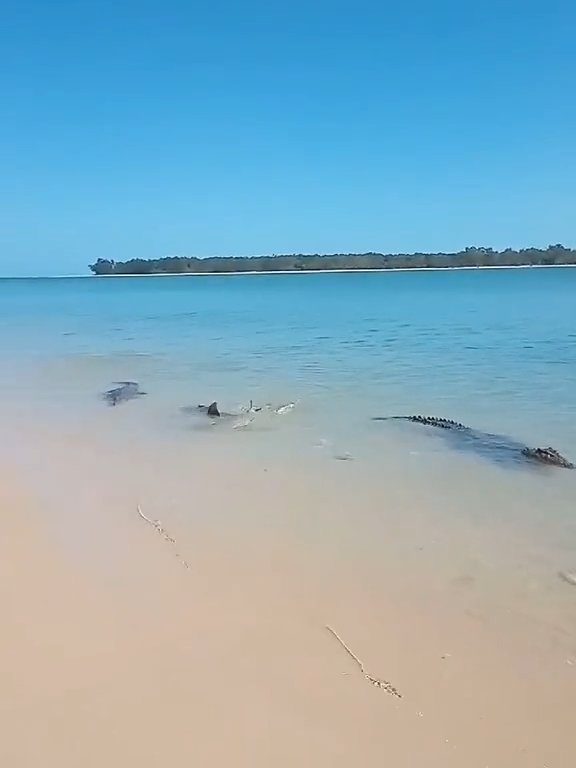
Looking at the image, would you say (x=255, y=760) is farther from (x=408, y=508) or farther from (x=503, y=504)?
(x=503, y=504)

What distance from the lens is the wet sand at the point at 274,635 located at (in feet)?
9.71

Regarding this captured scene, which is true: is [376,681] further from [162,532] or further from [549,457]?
[549,457]

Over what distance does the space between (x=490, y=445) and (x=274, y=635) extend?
5.01m

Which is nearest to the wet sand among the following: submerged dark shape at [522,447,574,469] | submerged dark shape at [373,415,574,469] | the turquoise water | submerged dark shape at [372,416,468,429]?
submerged dark shape at [522,447,574,469]

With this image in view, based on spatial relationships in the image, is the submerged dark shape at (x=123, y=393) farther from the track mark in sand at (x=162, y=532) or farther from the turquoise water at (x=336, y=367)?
the track mark in sand at (x=162, y=532)

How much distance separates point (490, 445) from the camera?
26.8 ft

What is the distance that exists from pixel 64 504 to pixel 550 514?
165 inches

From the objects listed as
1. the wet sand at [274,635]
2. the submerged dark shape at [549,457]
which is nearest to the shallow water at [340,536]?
the wet sand at [274,635]

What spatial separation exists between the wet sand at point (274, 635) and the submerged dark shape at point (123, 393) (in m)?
5.46

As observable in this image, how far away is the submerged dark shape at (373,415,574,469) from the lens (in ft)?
23.9

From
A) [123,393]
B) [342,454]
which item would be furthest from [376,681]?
[123,393]

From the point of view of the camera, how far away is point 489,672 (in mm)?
3549

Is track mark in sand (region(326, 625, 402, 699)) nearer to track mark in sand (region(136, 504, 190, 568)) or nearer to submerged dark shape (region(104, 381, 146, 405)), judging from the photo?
track mark in sand (region(136, 504, 190, 568))

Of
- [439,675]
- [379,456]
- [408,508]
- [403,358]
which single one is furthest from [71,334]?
[439,675]
